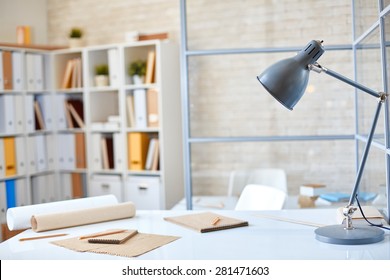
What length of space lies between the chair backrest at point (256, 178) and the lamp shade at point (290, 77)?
177 cm

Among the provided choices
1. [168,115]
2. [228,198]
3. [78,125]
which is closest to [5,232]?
[78,125]

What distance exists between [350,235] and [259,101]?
1.72m

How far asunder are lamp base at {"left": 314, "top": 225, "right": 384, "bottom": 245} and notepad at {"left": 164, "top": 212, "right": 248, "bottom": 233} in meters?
0.38

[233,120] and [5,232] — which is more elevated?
[233,120]

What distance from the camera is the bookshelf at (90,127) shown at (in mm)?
5102

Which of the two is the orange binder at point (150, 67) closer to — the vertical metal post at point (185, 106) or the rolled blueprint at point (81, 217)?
the vertical metal post at point (185, 106)

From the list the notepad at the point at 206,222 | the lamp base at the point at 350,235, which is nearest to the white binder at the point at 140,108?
the notepad at the point at 206,222

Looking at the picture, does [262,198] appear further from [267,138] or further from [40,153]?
[40,153]

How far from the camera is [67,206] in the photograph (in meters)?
2.69

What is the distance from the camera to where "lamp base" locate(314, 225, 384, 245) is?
212cm

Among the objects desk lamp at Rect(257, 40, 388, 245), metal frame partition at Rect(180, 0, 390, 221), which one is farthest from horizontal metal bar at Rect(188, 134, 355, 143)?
desk lamp at Rect(257, 40, 388, 245)

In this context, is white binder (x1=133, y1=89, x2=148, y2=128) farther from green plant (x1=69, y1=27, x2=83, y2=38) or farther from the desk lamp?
the desk lamp

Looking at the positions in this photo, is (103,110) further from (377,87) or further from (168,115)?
(377,87)
